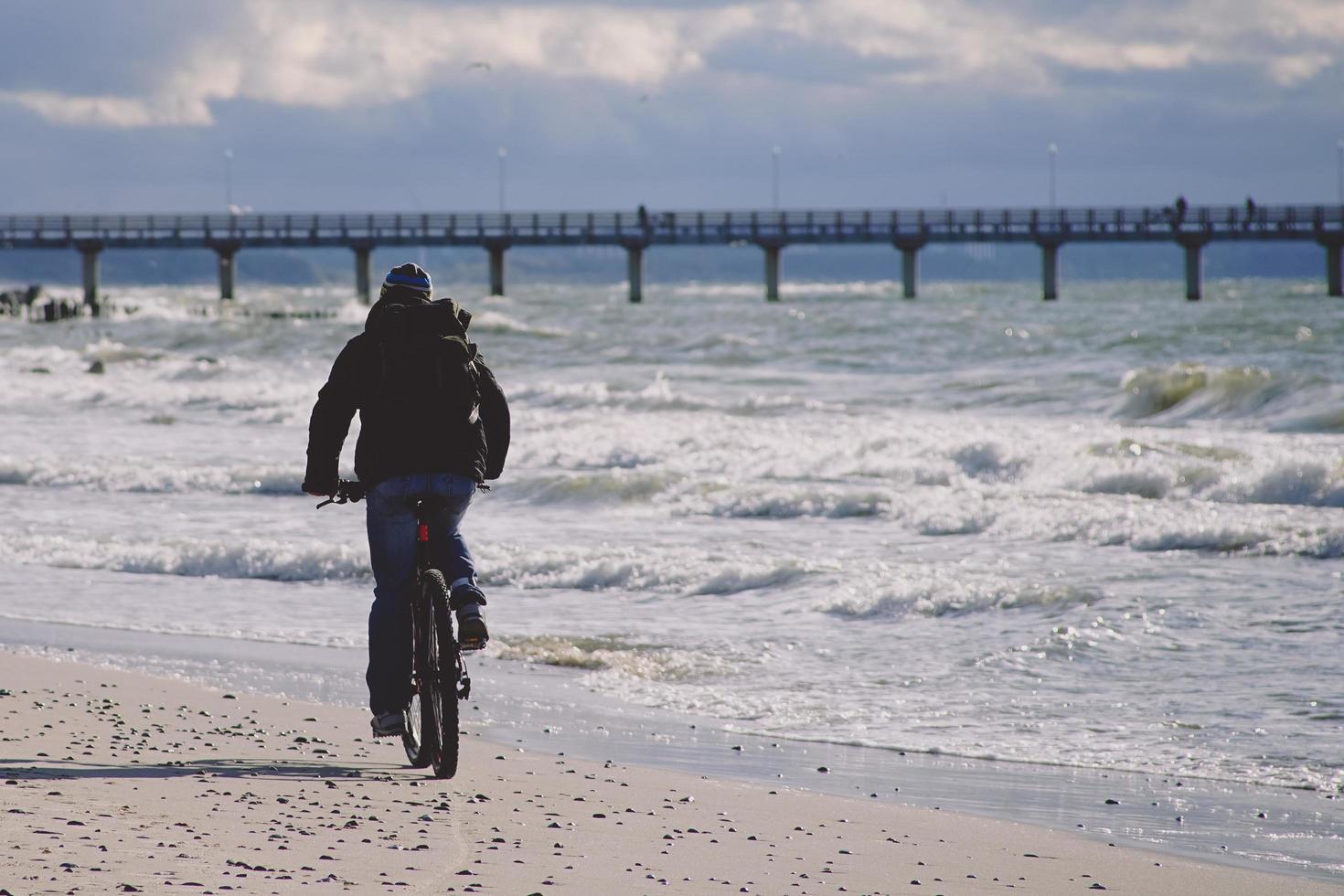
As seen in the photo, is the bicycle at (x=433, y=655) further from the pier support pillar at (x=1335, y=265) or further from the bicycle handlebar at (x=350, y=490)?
the pier support pillar at (x=1335, y=265)

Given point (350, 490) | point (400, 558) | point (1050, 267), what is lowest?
point (400, 558)

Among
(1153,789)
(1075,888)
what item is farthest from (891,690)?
(1075,888)

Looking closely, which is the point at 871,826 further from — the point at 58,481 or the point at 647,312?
the point at 647,312

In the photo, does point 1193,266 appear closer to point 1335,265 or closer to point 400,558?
point 1335,265

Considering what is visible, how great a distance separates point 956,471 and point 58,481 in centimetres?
846

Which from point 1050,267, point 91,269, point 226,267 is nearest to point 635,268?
point 226,267

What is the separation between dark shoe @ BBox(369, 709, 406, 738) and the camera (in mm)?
5559

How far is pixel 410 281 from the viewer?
5.54m

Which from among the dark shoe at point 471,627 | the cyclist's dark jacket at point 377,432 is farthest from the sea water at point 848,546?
the cyclist's dark jacket at point 377,432

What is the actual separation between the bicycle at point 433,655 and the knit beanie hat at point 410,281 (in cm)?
62

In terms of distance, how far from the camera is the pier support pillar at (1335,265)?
2584 inches

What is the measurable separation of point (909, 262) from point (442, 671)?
6537 centimetres

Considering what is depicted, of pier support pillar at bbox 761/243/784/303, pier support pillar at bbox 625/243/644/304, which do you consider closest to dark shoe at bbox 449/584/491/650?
pier support pillar at bbox 625/243/644/304

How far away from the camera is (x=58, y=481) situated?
16844mm
